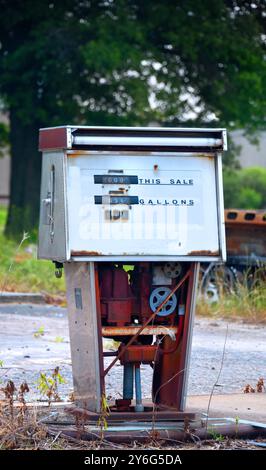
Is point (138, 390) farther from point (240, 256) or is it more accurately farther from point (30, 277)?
point (30, 277)

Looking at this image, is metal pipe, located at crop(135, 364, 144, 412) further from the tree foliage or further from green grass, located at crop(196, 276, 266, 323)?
the tree foliage

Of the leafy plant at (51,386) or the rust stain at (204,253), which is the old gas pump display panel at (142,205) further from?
the leafy plant at (51,386)

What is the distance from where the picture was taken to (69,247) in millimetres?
6770

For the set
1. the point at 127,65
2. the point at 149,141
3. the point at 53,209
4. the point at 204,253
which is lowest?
the point at 204,253

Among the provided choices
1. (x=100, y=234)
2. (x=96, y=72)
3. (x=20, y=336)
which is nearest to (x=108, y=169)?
(x=100, y=234)

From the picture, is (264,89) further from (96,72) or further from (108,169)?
(108,169)

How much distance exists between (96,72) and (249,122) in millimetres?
5099

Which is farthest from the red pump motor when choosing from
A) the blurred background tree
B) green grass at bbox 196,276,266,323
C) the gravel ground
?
the blurred background tree

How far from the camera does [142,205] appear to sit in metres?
6.98

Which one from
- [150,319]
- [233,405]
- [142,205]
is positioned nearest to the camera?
[150,319]

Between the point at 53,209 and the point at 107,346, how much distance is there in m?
4.63

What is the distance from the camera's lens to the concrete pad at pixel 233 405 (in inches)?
293

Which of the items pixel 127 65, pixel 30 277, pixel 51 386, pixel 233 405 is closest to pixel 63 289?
pixel 30 277

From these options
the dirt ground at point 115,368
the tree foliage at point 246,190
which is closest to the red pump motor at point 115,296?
the dirt ground at point 115,368
